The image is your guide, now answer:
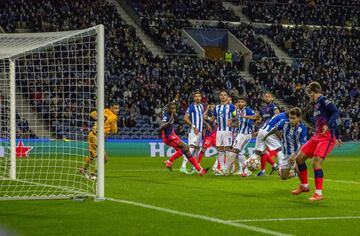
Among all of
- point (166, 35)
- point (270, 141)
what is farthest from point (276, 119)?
point (166, 35)

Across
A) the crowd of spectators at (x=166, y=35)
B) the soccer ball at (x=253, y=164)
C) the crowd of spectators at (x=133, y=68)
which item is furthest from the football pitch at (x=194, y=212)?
the crowd of spectators at (x=166, y=35)

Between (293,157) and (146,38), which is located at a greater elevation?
(146,38)

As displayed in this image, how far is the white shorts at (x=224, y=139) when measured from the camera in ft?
63.8

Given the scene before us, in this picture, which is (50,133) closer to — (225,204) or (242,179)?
(242,179)

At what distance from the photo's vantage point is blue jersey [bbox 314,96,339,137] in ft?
40.5

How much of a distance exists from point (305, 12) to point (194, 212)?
41636 mm

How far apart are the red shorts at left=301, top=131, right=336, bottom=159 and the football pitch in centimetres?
81

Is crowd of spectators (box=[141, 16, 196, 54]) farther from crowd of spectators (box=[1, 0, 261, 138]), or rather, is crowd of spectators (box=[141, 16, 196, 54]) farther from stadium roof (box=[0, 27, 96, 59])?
stadium roof (box=[0, 27, 96, 59])

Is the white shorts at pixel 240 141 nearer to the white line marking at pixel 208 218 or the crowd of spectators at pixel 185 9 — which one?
the white line marking at pixel 208 218

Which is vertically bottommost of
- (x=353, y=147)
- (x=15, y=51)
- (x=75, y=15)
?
(x=353, y=147)

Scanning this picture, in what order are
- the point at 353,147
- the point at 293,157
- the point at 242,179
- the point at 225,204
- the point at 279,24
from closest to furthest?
the point at 225,204 → the point at 293,157 → the point at 242,179 → the point at 353,147 → the point at 279,24

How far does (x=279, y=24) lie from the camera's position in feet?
158

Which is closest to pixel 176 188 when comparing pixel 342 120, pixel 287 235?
pixel 287 235

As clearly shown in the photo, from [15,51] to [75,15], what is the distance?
84.8 ft
